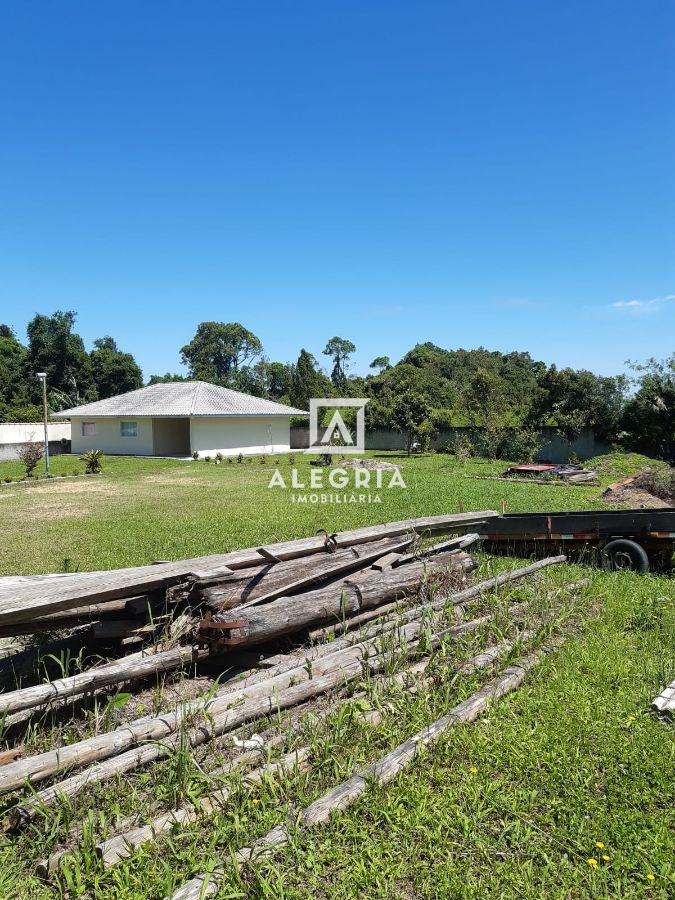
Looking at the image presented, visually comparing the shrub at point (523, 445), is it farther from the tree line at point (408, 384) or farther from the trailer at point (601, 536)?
the trailer at point (601, 536)

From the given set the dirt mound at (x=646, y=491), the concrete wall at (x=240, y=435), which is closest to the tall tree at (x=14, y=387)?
the concrete wall at (x=240, y=435)

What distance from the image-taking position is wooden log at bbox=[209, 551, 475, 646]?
420 cm

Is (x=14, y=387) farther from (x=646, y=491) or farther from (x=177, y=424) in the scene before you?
(x=646, y=491)

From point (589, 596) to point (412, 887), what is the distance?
443cm

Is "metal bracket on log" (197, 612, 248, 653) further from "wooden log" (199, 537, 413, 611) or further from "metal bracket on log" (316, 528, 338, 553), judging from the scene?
"metal bracket on log" (316, 528, 338, 553)

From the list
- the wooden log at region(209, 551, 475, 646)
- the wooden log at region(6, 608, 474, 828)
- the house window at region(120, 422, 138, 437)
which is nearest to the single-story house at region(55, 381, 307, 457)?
the house window at region(120, 422, 138, 437)

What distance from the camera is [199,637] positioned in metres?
4.11

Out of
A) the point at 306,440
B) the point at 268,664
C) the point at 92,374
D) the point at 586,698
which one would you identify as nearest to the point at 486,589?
the point at 586,698

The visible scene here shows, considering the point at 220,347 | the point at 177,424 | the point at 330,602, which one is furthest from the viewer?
the point at 220,347

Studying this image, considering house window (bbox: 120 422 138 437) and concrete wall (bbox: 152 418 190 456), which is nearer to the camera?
house window (bbox: 120 422 138 437)

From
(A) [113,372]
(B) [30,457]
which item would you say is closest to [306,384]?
(B) [30,457]

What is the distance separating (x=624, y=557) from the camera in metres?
7.27

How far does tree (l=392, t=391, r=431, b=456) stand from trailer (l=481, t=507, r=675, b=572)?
2252 centimetres

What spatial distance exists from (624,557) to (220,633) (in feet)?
18.0
